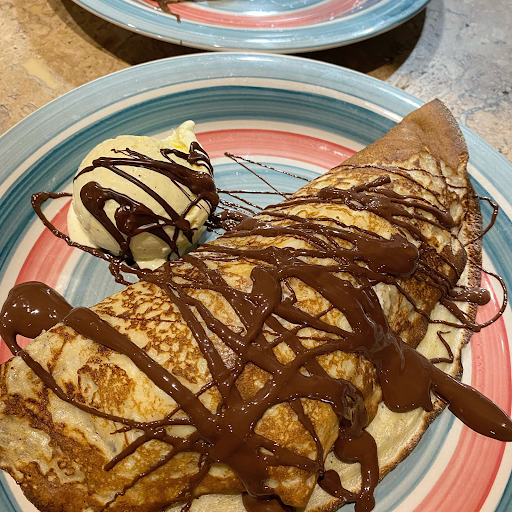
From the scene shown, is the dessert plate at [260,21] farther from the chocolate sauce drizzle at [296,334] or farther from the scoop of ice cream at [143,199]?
the chocolate sauce drizzle at [296,334]

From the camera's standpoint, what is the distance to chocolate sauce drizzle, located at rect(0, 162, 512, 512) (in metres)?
1.08

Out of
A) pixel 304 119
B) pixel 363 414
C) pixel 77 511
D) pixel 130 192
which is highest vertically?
pixel 304 119

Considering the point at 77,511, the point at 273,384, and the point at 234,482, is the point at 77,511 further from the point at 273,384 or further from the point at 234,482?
the point at 273,384

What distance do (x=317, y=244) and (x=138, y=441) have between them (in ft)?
2.42

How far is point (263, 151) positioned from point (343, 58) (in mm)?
897

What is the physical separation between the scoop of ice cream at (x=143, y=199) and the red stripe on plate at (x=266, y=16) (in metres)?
0.96

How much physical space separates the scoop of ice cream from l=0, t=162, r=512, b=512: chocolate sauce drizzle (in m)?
0.29

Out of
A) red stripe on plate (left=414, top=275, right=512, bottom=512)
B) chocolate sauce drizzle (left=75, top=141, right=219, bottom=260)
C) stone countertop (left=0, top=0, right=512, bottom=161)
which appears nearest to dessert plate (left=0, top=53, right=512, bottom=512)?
red stripe on plate (left=414, top=275, right=512, bottom=512)

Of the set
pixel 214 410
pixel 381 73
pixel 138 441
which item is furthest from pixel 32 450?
pixel 381 73

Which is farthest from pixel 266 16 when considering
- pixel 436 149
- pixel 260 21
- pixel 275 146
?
pixel 436 149

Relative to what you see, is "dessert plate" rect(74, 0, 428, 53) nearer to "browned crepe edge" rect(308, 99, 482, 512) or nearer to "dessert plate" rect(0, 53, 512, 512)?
"dessert plate" rect(0, 53, 512, 512)

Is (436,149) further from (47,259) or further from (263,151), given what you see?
(47,259)

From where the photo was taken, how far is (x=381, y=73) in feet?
8.31

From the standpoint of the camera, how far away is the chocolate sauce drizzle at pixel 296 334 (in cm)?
108
